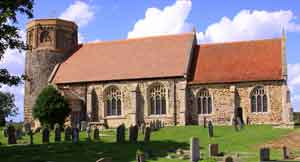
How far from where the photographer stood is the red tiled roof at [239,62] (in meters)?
40.1

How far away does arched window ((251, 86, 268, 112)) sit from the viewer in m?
39.7

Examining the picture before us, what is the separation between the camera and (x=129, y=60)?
148 ft

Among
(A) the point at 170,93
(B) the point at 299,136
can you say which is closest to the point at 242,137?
(B) the point at 299,136

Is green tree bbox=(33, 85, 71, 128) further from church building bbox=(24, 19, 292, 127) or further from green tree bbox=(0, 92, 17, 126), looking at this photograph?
green tree bbox=(0, 92, 17, 126)

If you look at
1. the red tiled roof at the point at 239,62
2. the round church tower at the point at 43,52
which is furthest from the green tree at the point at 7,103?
the red tiled roof at the point at 239,62

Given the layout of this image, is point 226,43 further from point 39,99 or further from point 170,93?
point 39,99

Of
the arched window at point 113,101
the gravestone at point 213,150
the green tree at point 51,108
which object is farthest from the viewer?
the arched window at point 113,101

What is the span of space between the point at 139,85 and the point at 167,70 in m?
2.85

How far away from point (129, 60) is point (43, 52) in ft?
30.3

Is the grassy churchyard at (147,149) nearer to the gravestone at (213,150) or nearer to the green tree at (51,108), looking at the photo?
the gravestone at (213,150)

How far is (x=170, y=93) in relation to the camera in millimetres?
41750

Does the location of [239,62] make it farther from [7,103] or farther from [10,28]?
[7,103]

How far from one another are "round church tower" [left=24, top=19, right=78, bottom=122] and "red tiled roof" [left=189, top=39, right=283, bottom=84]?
13863 millimetres

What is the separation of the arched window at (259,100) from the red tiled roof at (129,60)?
20.5ft
